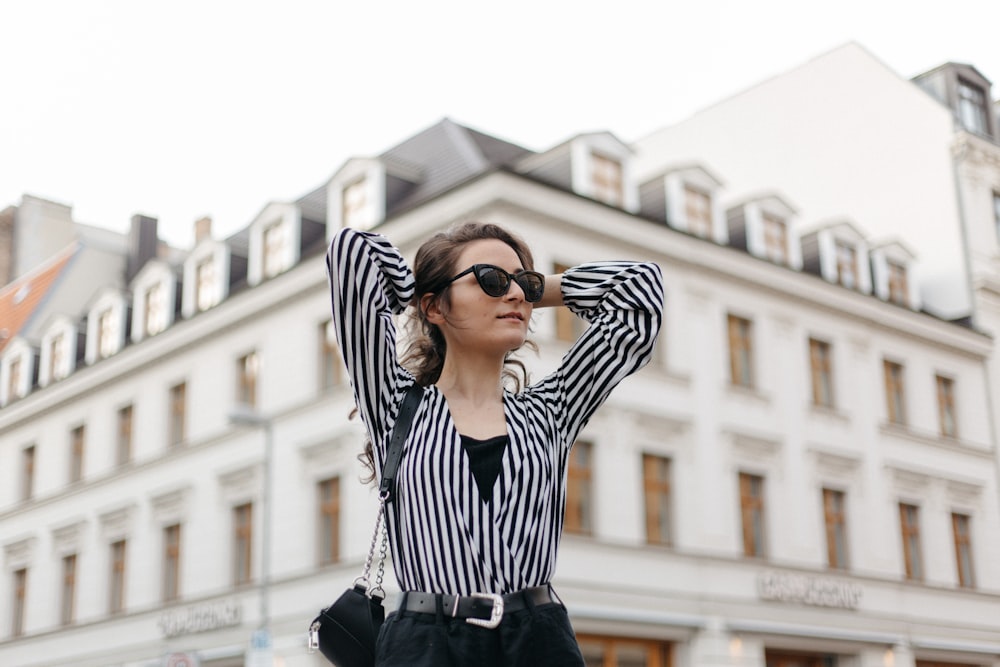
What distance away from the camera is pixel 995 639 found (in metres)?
29.7

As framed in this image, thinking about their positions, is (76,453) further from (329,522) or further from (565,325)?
(565,325)

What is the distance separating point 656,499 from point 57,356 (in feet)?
57.1

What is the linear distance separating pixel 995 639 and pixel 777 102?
45.4ft

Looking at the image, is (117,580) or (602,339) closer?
(602,339)

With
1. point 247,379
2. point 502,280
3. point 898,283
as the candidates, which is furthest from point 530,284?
point 898,283

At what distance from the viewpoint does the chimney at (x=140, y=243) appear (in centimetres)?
3816

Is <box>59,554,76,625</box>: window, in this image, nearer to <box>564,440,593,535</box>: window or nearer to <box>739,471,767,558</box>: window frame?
<box>564,440,593,535</box>: window

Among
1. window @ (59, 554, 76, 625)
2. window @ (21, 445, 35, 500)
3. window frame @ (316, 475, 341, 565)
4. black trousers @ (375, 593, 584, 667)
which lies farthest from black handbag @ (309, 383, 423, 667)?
window @ (21, 445, 35, 500)

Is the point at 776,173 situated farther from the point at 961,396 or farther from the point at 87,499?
the point at 87,499

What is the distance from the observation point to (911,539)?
28.8 metres

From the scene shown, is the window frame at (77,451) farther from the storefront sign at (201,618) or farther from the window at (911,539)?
the window at (911,539)

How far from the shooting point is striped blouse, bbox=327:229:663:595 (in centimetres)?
263

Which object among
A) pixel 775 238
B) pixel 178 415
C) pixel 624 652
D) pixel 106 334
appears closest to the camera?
pixel 624 652

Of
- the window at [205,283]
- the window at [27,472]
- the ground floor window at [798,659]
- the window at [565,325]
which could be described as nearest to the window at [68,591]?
the window at [27,472]
